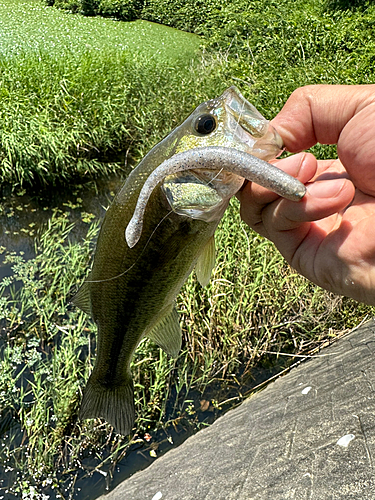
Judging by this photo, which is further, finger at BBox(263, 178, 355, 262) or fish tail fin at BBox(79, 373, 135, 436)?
fish tail fin at BBox(79, 373, 135, 436)

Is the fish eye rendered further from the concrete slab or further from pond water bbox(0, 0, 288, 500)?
pond water bbox(0, 0, 288, 500)

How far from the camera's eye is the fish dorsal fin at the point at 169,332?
1909 millimetres

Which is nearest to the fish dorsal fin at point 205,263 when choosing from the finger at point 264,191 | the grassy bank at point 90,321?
the finger at point 264,191

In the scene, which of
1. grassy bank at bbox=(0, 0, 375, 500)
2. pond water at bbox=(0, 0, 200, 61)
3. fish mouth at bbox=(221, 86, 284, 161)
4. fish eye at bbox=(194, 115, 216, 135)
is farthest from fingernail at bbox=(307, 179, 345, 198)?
pond water at bbox=(0, 0, 200, 61)

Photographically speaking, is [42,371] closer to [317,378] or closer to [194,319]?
[194,319]

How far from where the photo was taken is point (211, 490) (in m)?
2.86

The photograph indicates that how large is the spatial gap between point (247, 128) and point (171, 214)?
1.21 ft

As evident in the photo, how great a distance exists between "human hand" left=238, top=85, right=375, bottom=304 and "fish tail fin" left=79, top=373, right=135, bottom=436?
947mm

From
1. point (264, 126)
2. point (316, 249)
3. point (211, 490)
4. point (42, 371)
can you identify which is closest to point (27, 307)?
point (42, 371)

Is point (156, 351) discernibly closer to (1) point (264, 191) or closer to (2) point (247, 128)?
(1) point (264, 191)

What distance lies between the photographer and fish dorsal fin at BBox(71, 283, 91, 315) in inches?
73.5

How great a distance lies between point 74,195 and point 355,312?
475cm

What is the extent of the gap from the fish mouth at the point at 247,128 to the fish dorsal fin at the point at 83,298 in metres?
0.84

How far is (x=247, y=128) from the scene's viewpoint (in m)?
1.46
